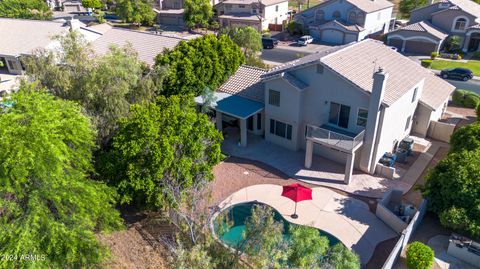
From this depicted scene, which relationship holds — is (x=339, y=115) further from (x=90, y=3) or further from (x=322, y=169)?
(x=90, y=3)

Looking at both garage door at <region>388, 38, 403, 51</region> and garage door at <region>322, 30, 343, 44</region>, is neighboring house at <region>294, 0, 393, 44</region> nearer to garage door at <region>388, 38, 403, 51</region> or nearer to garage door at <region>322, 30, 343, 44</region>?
garage door at <region>322, 30, 343, 44</region>

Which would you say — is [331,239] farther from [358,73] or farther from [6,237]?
[6,237]

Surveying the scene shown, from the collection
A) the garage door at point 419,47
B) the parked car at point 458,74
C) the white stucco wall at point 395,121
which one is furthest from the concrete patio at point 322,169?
the garage door at point 419,47

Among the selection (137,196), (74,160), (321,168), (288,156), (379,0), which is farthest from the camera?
(379,0)

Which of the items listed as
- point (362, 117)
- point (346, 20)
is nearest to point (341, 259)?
point (362, 117)

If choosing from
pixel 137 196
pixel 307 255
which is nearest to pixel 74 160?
pixel 137 196

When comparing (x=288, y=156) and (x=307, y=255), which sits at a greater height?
(x=307, y=255)
